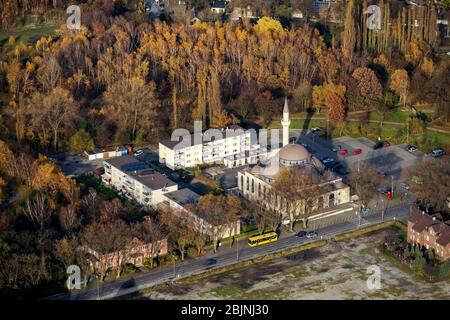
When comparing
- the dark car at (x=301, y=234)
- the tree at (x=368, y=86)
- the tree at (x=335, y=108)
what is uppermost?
the tree at (x=368, y=86)

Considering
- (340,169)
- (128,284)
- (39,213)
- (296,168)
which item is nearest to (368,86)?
(340,169)

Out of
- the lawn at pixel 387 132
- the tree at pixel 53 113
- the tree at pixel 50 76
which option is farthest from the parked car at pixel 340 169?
the tree at pixel 50 76

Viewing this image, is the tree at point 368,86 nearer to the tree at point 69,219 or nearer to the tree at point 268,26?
the tree at point 268,26

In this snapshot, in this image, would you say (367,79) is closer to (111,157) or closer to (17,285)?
(111,157)

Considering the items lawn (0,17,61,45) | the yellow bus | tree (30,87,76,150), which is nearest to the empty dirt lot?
the yellow bus

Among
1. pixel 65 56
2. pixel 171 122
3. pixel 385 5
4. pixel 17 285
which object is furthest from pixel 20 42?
pixel 17 285

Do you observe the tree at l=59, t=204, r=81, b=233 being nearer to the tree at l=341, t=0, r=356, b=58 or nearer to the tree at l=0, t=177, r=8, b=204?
the tree at l=0, t=177, r=8, b=204
